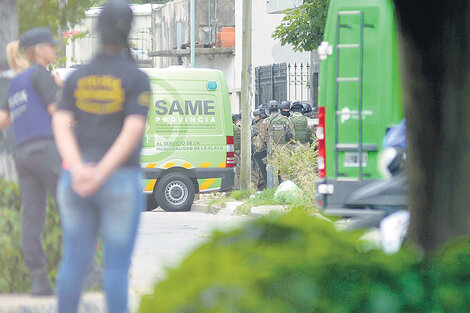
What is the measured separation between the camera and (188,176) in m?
16.8

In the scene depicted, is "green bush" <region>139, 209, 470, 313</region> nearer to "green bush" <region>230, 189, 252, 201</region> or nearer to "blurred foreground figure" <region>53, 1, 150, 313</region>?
"blurred foreground figure" <region>53, 1, 150, 313</region>

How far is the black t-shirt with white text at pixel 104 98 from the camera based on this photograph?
4.62 metres

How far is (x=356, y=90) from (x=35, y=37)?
586 centimetres

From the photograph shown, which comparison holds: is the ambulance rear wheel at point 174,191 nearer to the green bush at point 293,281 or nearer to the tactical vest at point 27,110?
the tactical vest at point 27,110

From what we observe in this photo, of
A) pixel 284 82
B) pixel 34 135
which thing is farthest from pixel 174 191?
pixel 284 82

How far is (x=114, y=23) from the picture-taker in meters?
4.63

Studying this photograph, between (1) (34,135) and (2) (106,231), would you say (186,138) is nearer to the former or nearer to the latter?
(1) (34,135)

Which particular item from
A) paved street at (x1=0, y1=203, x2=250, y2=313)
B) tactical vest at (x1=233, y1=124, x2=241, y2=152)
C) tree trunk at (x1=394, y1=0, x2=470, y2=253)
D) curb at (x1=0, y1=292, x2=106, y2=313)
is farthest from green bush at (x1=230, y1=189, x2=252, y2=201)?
tree trunk at (x1=394, y1=0, x2=470, y2=253)

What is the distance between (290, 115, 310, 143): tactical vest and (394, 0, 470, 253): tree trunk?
47.8 feet

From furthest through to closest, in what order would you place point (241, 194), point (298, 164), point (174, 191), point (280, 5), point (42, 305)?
point (280, 5), point (241, 194), point (298, 164), point (174, 191), point (42, 305)

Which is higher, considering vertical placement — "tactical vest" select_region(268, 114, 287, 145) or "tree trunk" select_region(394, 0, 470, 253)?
"tree trunk" select_region(394, 0, 470, 253)

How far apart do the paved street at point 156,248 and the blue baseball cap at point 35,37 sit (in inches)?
54.7

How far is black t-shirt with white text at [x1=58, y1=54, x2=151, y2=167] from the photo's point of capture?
462 centimetres

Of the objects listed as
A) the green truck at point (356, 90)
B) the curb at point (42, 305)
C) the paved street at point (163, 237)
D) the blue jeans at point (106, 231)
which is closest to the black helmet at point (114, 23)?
the blue jeans at point (106, 231)
